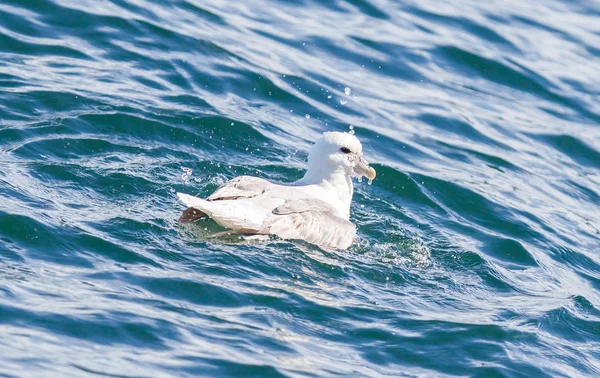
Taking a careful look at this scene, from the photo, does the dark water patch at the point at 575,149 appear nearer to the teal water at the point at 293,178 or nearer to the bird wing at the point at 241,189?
the teal water at the point at 293,178

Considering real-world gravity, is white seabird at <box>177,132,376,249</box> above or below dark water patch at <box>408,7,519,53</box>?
below

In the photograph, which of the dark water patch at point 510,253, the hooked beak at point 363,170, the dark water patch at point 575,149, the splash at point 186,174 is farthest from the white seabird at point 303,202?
the dark water patch at point 575,149

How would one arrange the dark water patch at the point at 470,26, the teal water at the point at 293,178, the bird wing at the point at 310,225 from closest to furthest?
the teal water at the point at 293,178 → the bird wing at the point at 310,225 → the dark water patch at the point at 470,26

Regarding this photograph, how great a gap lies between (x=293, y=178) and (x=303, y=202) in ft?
5.46

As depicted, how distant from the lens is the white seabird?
7492mm

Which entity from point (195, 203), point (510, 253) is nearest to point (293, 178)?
point (510, 253)

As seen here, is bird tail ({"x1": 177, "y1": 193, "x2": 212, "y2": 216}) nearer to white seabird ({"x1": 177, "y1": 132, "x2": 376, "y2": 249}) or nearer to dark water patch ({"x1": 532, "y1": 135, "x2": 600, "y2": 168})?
white seabird ({"x1": 177, "y1": 132, "x2": 376, "y2": 249})

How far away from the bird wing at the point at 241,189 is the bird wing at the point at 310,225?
9.6 inches

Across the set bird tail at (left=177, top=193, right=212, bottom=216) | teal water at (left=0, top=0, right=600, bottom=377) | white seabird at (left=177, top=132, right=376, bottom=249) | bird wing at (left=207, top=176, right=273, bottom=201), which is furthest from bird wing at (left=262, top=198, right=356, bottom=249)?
bird tail at (left=177, top=193, right=212, bottom=216)

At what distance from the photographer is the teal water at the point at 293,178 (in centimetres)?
622

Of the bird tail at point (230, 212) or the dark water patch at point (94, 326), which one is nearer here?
the dark water patch at point (94, 326)

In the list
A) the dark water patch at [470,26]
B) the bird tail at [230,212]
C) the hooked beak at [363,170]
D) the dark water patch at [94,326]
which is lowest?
the dark water patch at [94,326]

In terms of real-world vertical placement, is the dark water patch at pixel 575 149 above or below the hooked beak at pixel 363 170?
above

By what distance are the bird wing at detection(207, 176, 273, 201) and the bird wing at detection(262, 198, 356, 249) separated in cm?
24
